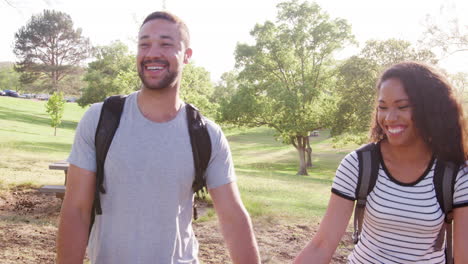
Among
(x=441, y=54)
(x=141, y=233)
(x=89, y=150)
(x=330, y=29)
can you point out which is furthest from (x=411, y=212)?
(x=330, y=29)

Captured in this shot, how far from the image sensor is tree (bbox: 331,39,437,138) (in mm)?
21969

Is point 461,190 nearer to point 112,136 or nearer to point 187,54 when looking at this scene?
point 187,54

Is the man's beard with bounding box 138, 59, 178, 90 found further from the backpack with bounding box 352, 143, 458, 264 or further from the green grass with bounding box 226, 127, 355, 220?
the green grass with bounding box 226, 127, 355, 220

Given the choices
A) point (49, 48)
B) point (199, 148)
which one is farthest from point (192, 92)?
point (49, 48)

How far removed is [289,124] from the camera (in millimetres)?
28766

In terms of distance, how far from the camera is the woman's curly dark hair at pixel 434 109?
242cm

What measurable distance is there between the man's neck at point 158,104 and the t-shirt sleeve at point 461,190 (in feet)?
4.97

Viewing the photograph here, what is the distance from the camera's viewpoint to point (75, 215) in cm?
217

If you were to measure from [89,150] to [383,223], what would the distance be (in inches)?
61.9

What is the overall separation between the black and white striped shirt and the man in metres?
0.66

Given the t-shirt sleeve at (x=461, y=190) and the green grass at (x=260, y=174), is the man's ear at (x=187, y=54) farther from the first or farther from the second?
the green grass at (x=260, y=174)

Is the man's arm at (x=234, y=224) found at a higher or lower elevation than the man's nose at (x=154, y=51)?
lower

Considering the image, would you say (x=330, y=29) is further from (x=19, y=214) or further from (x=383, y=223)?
(x=383, y=223)

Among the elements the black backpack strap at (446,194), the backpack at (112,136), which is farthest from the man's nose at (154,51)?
the black backpack strap at (446,194)
